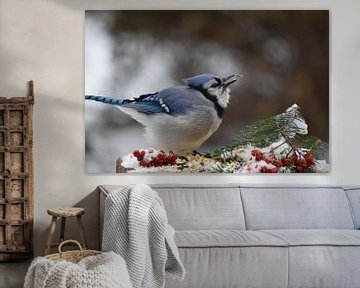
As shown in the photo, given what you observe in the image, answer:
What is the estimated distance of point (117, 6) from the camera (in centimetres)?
422

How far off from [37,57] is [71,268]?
218 cm

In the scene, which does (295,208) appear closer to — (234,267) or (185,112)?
(234,267)

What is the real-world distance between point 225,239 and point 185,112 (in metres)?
1.23

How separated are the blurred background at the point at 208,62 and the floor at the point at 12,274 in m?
0.92

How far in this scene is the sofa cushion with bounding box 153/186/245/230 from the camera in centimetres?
392

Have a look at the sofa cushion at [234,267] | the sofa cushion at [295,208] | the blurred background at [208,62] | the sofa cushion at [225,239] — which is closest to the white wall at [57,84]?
the blurred background at [208,62]

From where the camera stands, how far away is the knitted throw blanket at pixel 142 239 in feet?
10.1

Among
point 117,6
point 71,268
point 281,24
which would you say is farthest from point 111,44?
point 71,268

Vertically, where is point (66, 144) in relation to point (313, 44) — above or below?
below

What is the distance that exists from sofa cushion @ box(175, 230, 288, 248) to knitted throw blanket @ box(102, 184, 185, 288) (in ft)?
0.74

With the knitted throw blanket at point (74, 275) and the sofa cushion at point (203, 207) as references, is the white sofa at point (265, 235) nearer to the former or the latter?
the sofa cushion at point (203, 207)

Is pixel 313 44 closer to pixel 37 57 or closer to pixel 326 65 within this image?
pixel 326 65

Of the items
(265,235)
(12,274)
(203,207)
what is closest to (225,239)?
(265,235)

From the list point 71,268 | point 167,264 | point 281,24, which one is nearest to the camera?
point 71,268
